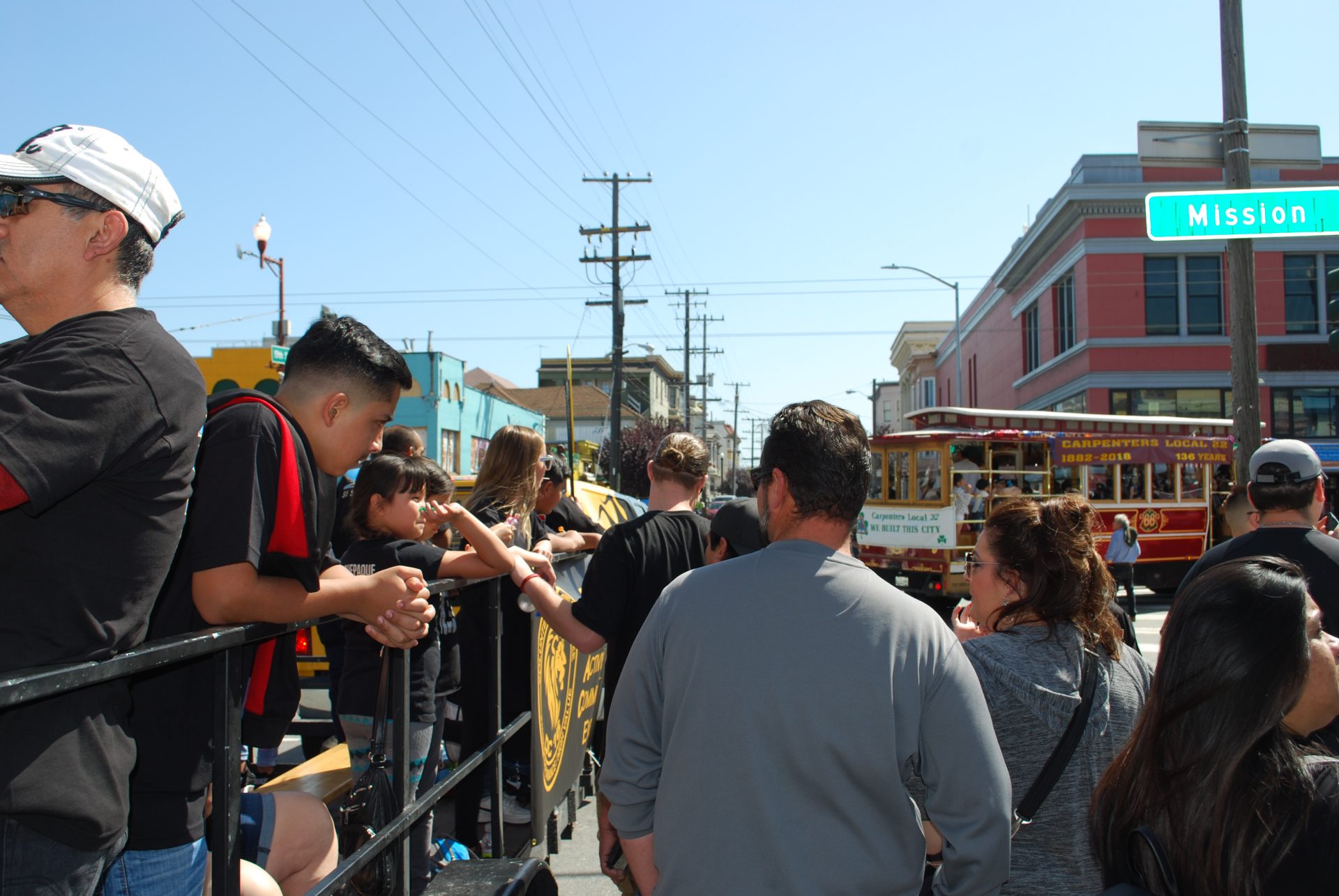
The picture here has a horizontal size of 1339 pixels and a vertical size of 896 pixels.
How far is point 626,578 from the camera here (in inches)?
140

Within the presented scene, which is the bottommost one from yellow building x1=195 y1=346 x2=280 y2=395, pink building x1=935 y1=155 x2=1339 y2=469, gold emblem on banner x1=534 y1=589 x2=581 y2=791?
gold emblem on banner x1=534 y1=589 x2=581 y2=791

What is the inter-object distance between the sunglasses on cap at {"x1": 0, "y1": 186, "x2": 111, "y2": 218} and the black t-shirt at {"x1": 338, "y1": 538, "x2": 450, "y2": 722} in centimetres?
197

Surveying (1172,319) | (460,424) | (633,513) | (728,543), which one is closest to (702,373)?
(460,424)

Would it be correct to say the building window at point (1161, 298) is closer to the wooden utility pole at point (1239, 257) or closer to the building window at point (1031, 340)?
the building window at point (1031, 340)

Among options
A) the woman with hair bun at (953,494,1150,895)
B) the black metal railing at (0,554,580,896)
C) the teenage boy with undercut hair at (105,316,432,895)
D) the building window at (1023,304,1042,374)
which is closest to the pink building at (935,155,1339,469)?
the building window at (1023,304,1042,374)

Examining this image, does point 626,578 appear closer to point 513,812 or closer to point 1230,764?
point 513,812

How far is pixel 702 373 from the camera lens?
230 feet

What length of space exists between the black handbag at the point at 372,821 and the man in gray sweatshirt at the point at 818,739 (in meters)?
0.86

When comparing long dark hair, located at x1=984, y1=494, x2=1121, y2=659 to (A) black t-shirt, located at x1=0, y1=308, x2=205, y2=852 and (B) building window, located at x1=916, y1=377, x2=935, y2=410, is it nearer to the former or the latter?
(A) black t-shirt, located at x1=0, y1=308, x2=205, y2=852

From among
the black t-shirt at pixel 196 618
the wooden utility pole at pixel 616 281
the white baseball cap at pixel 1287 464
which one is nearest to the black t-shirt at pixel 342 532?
the black t-shirt at pixel 196 618

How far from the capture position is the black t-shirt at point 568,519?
6.09 metres

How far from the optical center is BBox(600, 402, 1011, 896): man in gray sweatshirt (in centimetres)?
194

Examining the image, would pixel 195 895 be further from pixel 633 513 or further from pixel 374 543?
pixel 633 513

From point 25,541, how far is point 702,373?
226 feet
